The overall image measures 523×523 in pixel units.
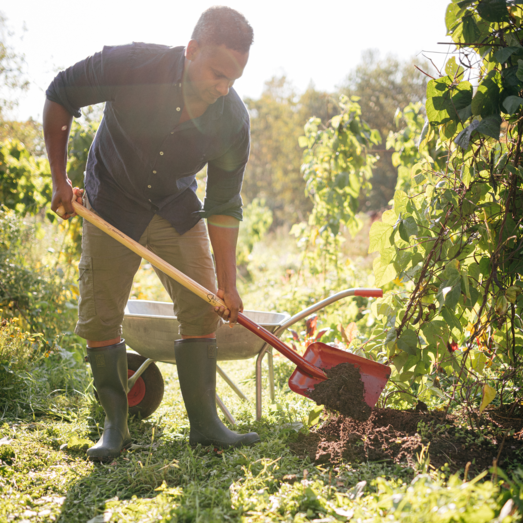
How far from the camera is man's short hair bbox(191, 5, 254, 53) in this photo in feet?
5.36

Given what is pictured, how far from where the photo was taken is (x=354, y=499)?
1.37 metres

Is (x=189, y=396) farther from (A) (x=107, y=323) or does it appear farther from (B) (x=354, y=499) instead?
(B) (x=354, y=499)

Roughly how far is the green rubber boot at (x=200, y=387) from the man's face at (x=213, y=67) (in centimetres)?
103

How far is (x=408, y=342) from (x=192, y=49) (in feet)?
4.56

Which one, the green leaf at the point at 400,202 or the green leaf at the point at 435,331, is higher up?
the green leaf at the point at 400,202

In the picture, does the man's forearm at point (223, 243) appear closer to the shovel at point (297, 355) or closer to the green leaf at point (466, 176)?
the shovel at point (297, 355)

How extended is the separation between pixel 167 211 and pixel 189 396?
0.80m

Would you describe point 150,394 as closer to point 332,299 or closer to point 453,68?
point 332,299

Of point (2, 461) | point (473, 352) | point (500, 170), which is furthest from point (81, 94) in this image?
point (473, 352)

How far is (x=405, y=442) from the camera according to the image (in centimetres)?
168

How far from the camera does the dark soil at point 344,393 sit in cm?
186

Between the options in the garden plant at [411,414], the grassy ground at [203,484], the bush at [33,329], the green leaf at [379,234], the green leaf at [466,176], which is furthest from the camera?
the bush at [33,329]

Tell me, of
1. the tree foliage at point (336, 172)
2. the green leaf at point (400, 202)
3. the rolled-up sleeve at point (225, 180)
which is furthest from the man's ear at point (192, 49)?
the tree foliage at point (336, 172)

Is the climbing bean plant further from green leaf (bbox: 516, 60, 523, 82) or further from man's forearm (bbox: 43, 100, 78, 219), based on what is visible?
man's forearm (bbox: 43, 100, 78, 219)
